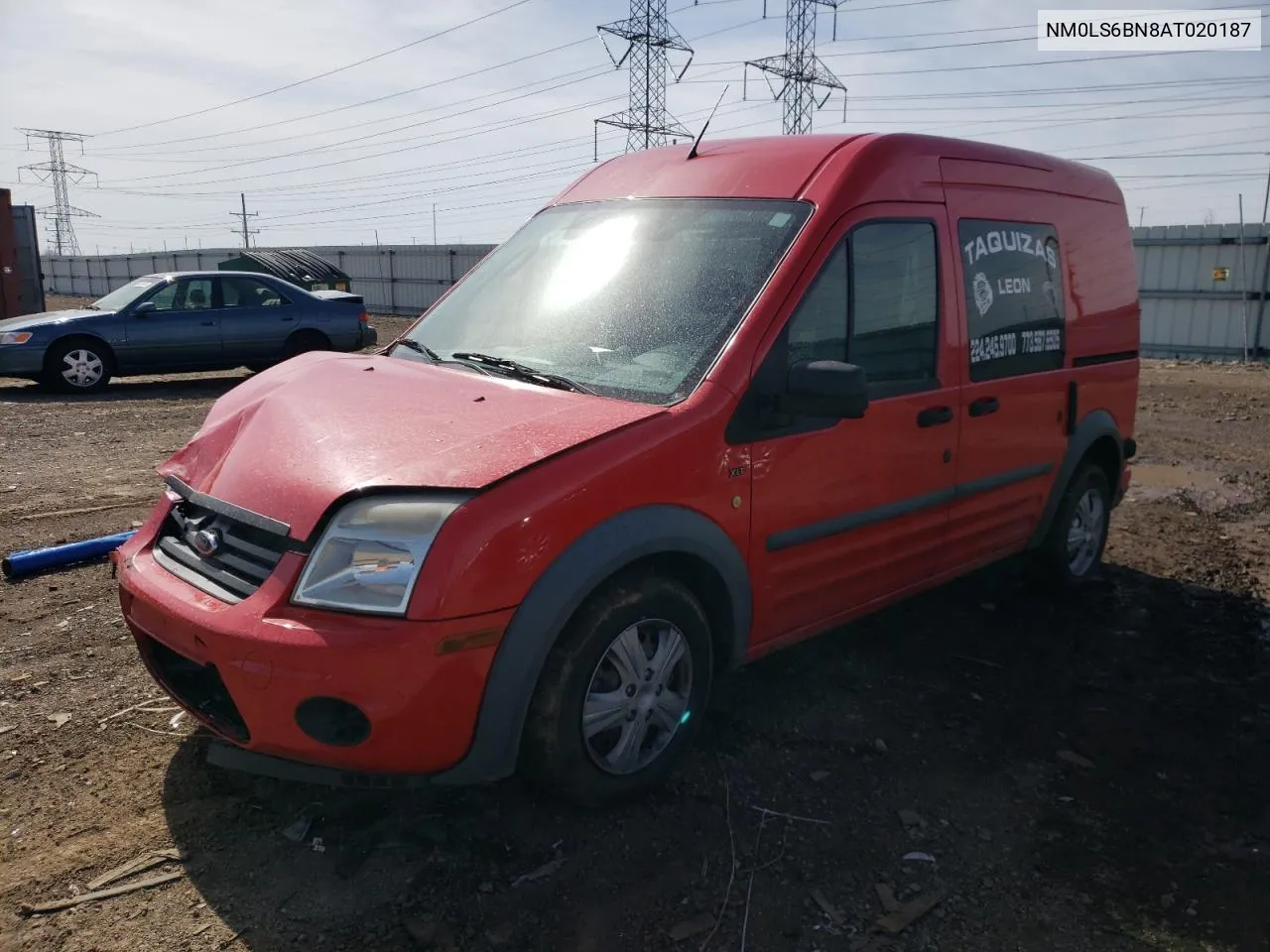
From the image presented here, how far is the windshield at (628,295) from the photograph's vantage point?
325cm

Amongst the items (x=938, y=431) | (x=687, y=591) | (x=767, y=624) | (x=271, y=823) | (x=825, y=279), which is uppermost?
(x=825, y=279)

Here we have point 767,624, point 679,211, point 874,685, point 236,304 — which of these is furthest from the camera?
point 236,304

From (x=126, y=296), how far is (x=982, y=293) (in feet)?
37.1

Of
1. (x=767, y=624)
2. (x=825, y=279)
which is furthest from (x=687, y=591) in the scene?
(x=825, y=279)

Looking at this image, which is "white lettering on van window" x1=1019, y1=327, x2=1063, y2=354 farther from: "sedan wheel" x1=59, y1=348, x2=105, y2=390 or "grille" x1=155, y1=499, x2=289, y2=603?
"sedan wheel" x1=59, y1=348, x2=105, y2=390

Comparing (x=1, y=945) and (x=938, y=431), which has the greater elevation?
(x=938, y=431)

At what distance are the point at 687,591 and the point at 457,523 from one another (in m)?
0.87

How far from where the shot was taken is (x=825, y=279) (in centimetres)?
346

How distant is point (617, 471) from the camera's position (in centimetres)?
283

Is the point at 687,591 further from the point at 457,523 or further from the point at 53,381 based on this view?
the point at 53,381

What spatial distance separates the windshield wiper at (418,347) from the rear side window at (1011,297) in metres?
2.15

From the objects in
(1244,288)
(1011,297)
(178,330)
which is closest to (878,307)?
(1011,297)

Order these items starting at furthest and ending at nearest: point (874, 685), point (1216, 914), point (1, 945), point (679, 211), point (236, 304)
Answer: point (236, 304) → point (874, 685) → point (679, 211) → point (1216, 914) → point (1, 945)

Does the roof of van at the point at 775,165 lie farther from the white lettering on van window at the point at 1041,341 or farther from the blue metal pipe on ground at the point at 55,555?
the blue metal pipe on ground at the point at 55,555
